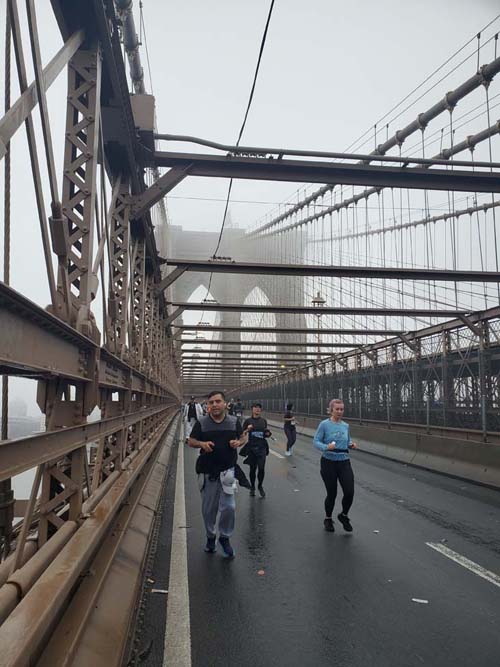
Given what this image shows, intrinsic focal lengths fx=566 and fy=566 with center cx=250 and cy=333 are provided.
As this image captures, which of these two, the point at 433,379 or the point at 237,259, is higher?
the point at 237,259

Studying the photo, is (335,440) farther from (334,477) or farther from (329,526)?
(329,526)

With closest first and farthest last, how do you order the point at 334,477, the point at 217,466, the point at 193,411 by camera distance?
the point at 217,466, the point at 334,477, the point at 193,411

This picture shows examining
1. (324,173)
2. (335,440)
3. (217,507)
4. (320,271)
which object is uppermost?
(324,173)

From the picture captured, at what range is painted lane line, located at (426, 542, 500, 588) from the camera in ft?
17.2

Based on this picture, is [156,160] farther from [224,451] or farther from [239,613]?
[239,613]

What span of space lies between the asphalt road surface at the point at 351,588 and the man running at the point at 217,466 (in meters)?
0.29

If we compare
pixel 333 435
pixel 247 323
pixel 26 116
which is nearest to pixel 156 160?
pixel 333 435

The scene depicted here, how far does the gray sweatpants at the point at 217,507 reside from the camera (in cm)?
596

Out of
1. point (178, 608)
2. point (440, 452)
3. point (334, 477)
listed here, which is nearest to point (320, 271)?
point (440, 452)

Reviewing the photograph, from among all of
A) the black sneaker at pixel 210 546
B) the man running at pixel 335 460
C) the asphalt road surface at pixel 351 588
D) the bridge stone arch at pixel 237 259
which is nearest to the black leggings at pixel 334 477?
the man running at pixel 335 460

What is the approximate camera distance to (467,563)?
571cm

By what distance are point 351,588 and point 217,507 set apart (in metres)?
1.80

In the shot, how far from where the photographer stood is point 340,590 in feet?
15.8

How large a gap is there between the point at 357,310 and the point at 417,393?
12.8ft
